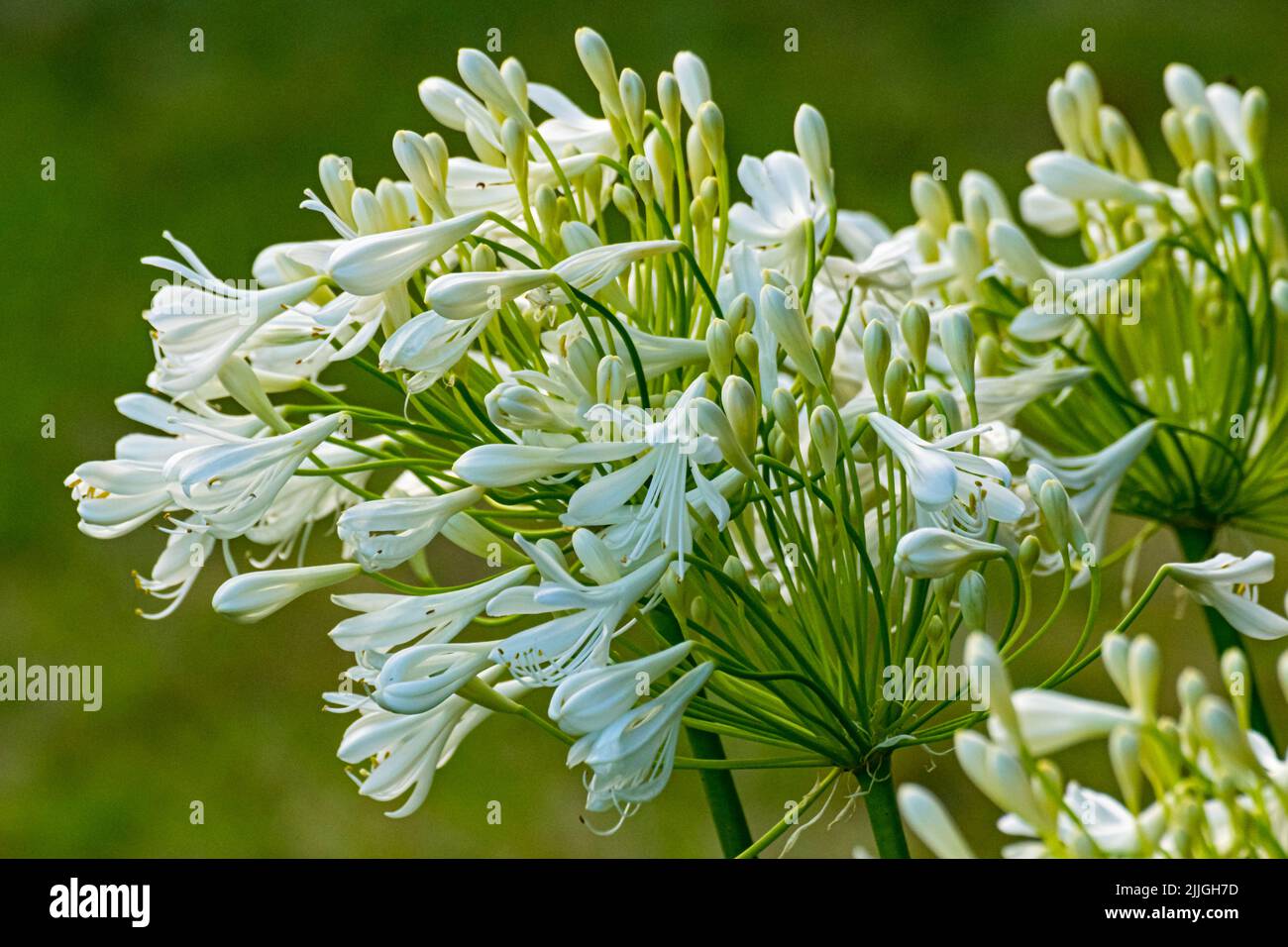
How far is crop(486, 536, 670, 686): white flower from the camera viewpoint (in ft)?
3.16

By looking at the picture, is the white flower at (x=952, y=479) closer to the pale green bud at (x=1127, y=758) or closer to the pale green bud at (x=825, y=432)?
the pale green bud at (x=825, y=432)

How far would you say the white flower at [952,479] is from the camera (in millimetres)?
920

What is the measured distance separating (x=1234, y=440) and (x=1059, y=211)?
366 mm

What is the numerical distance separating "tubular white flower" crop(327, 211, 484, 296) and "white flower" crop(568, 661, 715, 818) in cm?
36

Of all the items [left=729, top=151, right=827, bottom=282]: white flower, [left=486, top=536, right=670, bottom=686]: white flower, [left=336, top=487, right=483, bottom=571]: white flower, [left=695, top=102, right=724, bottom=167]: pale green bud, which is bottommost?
[left=486, top=536, right=670, bottom=686]: white flower

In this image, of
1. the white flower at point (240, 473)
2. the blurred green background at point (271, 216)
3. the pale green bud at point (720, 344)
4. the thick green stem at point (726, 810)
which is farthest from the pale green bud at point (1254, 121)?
the blurred green background at point (271, 216)

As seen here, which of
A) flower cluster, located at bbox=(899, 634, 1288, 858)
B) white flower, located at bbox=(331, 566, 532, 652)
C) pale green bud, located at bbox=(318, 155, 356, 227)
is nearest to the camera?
flower cluster, located at bbox=(899, 634, 1288, 858)

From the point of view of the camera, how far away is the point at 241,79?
13.0 ft

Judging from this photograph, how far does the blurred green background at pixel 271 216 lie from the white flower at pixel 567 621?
201 centimetres

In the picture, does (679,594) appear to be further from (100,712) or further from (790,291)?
(100,712)

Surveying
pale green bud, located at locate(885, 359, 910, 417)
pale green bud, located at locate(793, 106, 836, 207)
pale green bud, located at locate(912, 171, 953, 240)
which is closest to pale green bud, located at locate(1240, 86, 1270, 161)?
pale green bud, located at locate(912, 171, 953, 240)

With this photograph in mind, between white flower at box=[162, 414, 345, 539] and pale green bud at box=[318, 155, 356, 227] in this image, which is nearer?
white flower at box=[162, 414, 345, 539]

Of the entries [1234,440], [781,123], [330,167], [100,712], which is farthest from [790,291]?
[781,123]

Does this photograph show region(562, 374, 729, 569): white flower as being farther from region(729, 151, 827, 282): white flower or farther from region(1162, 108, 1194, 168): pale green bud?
region(1162, 108, 1194, 168): pale green bud
